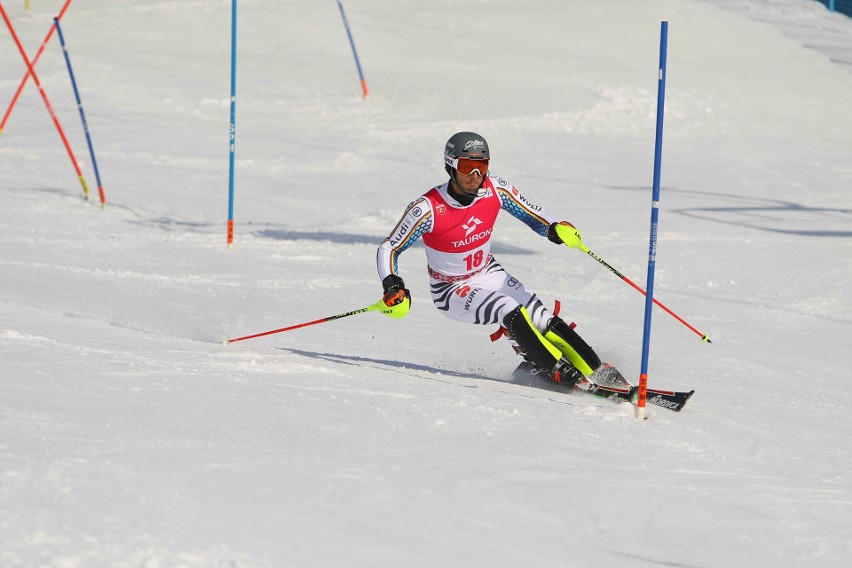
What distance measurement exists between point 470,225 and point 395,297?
78cm

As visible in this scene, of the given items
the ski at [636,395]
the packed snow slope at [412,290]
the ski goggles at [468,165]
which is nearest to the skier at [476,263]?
the ski goggles at [468,165]

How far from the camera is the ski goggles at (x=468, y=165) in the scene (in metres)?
6.54

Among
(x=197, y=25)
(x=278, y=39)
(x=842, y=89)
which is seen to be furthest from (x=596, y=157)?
(x=197, y=25)

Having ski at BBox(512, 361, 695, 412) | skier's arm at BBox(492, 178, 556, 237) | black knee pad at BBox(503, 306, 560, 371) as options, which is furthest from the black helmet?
ski at BBox(512, 361, 695, 412)

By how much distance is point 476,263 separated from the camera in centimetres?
691

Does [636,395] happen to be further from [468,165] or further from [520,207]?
[468,165]

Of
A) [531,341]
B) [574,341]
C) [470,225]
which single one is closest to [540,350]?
[531,341]

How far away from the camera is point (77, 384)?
510 cm

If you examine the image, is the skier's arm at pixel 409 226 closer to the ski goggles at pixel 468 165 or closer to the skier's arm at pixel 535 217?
the ski goggles at pixel 468 165

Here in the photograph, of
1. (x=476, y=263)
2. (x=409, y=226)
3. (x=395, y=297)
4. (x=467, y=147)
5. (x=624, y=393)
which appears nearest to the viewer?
(x=395, y=297)

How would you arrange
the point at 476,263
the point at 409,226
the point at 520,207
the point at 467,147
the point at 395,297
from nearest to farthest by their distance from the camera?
the point at 395,297
the point at 467,147
the point at 409,226
the point at 476,263
the point at 520,207

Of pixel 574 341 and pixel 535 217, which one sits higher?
pixel 535 217

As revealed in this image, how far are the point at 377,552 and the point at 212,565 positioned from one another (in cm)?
54

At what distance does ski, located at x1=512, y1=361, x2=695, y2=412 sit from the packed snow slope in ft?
0.47
